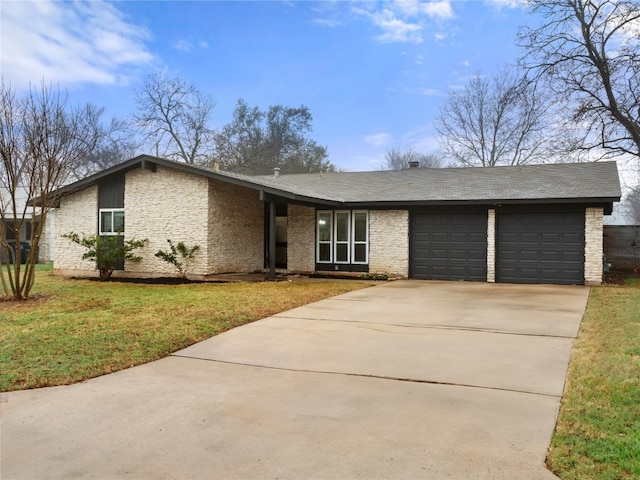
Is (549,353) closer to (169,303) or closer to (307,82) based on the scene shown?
(169,303)

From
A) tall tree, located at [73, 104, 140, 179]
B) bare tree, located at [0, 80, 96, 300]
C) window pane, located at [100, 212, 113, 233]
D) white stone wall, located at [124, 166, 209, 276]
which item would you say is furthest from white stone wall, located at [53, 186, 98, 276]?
tall tree, located at [73, 104, 140, 179]

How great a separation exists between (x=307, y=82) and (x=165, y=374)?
30.3 m

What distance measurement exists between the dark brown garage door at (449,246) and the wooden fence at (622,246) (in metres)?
6.07

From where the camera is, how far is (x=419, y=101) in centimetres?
3086

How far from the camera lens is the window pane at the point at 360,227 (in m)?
15.9

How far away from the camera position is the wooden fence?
56.4ft

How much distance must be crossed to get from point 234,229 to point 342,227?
11.9 feet

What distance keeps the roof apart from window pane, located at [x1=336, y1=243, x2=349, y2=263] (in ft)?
5.02

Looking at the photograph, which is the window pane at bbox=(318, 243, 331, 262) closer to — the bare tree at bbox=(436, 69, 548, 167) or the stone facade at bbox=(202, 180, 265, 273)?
the stone facade at bbox=(202, 180, 265, 273)

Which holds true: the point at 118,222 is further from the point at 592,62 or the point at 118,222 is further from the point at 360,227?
the point at 592,62

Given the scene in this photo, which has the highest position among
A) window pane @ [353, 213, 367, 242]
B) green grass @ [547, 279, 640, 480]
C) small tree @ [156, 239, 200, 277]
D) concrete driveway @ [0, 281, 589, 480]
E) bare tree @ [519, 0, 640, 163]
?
bare tree @ [519, 0, 640, 163]

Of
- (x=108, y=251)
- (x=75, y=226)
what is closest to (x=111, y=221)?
(x=75, y=226)

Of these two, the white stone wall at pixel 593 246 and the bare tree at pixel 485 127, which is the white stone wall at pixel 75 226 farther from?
the bare tree at pixel 485 127

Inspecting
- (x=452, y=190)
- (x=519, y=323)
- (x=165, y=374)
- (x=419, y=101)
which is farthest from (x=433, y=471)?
(x=419, y=101)
